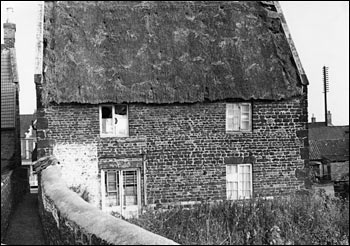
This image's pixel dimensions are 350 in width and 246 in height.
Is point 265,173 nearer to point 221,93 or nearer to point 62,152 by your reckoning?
point 221,93

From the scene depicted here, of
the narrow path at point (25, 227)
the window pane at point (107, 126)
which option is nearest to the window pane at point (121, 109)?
the window pane at point (107, 126)

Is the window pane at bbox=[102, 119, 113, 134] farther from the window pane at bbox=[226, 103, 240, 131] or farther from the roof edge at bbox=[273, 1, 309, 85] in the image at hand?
the roof edge at bbox=[273, 1, 309, 85]

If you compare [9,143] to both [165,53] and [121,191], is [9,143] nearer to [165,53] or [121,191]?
[121,191]

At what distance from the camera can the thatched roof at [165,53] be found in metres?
17.2

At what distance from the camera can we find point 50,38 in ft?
58.3

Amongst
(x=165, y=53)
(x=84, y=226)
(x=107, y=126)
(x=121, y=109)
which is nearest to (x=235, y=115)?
(x=165, y=53)

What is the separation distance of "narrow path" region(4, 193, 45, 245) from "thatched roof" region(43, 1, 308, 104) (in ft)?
11.6

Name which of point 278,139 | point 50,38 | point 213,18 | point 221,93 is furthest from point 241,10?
point 50,38

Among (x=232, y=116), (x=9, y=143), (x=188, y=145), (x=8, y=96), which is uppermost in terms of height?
(x=8, y=96)

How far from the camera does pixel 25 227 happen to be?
1332cm

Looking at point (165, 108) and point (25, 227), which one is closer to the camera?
point (25, 227)

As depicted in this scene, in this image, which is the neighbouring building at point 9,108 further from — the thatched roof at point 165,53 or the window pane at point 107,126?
the window pane at point 107,126

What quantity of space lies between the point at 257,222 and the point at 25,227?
5996 millimetres

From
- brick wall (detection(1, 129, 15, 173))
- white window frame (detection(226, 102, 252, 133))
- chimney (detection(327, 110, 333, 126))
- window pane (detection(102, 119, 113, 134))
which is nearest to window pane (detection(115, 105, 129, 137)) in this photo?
window pane (detection(102, 119, 113, 134))
